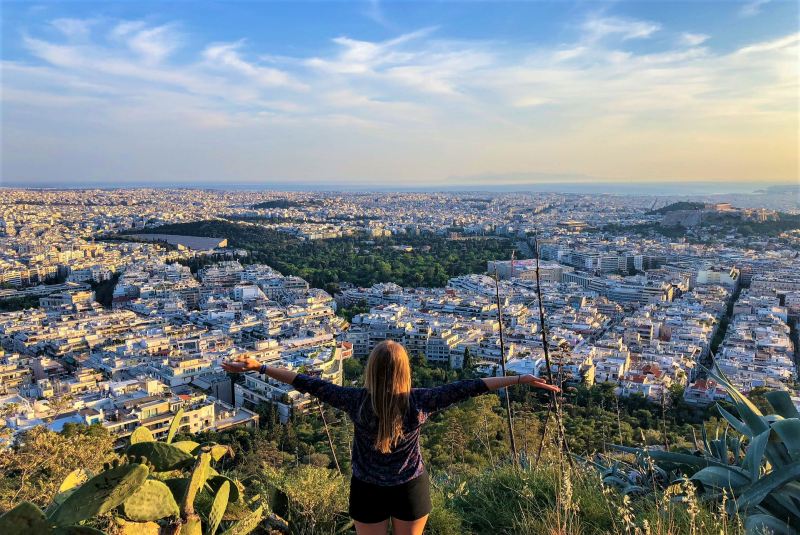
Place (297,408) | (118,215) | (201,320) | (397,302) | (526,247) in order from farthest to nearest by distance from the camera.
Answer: (118,215) → (526,247) → (397,302) → (201,320) → (297,408)

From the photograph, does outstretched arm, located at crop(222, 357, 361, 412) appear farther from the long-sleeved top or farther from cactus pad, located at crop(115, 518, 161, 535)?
cactus pad, located at crop(115, 518, 161, 535)

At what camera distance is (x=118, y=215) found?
50906 mm

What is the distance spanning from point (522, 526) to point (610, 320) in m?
17.8

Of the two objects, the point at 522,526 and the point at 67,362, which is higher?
the point at 522,526

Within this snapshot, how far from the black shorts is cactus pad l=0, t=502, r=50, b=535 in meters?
0.64

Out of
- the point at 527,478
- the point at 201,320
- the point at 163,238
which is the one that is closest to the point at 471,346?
the point at 201,320

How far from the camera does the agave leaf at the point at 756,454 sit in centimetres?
166

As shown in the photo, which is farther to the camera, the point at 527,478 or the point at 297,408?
the point at 297,408

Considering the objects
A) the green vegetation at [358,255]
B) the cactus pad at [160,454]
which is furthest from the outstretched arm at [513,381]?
the green vegetation at [358,255]

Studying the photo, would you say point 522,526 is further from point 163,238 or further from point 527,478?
point 163,238

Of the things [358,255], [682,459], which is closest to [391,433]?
[682,459]

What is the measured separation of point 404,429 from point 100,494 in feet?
2.11

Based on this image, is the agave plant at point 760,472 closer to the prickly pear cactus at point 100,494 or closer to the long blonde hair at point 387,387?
the long blonde hair at point 387,387

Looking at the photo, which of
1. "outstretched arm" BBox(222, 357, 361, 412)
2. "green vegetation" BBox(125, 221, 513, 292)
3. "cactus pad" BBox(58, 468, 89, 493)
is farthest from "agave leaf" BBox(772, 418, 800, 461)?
"green vegetation" BBox(125, 221, 513, 292)
